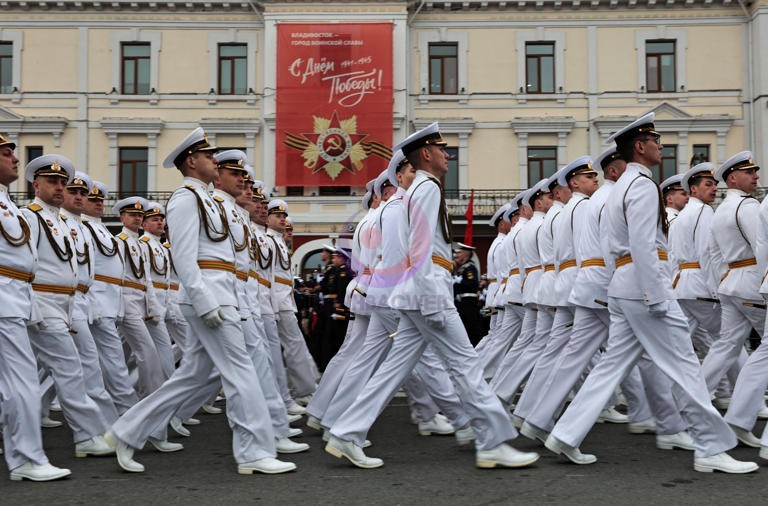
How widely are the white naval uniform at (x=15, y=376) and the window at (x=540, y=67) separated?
27687 mm

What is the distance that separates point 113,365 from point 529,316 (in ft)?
13.5

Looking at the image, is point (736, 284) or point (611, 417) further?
point (611, 417)

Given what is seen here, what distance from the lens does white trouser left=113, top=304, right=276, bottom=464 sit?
5855 mm

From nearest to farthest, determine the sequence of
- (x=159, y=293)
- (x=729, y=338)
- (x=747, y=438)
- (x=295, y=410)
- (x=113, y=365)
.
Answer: (x=747, y=438), (x=729, y=338), (x=113, y=365), (x=295, y=410), (x=159, y=293)

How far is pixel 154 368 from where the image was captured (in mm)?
8758

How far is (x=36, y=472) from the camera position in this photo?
564 cm

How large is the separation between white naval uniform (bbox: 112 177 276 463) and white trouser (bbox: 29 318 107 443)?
69 cm

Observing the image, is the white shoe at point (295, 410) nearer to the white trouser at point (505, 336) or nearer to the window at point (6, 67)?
the white trouser at point (505, 336)

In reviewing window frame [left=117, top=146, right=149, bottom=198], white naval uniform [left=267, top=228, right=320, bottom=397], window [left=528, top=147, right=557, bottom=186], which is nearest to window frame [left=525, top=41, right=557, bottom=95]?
window [left=528, top=147, right=557, bottom=186]

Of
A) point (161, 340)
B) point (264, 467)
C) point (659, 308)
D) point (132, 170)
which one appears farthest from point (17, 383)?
point (132, 170)

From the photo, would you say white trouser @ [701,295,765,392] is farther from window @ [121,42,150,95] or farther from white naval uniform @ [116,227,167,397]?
window @ [121,42,150,95]

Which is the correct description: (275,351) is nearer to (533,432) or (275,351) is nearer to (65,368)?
(65,368)

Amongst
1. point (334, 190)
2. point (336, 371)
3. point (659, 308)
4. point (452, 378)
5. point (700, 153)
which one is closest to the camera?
point (659, 308)

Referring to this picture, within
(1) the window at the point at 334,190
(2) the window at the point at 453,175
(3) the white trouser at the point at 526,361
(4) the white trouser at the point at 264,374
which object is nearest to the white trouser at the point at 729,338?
(3) the white trouser at the point at 526,361
